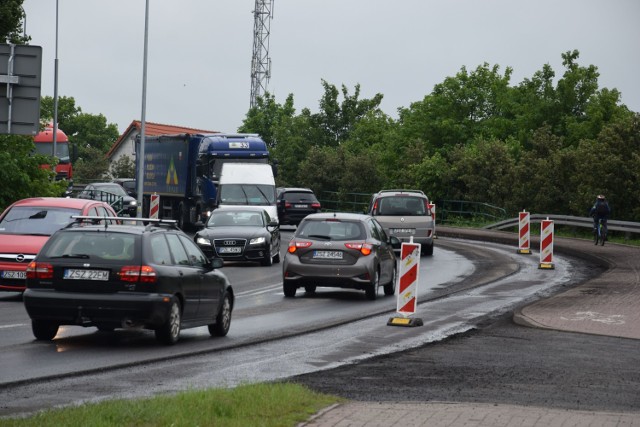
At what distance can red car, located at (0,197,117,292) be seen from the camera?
68.5ft

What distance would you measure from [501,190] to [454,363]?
47.4 metres

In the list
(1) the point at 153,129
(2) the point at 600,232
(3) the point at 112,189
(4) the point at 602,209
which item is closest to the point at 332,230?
(4) the point at 602,209

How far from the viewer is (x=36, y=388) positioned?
11180 mm

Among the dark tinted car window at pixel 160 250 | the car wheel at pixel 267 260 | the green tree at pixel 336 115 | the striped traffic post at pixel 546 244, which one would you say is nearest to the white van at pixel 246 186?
the car wheel at pixel 267 260

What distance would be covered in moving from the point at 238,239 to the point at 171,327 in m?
17.8

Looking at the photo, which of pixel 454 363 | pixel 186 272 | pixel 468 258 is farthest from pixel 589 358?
pixel 468 258

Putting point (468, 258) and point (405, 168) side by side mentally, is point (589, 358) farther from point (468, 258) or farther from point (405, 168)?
point (405, 168)

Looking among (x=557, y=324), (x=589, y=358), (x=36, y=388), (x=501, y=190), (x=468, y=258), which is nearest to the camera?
(x=36, y=388)

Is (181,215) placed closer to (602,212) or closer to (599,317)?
(602,212)

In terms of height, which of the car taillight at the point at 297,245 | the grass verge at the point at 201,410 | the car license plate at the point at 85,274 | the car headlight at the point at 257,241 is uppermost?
the car license plate at the point at 85,274

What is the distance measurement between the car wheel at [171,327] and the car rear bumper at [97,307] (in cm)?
26

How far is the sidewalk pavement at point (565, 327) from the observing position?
30.4 ft

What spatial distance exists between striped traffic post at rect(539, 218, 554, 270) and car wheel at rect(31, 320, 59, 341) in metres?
19.7

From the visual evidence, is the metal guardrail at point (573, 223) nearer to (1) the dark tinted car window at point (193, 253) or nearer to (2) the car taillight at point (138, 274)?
(1) the dark tinted car window at point (193, 253)
